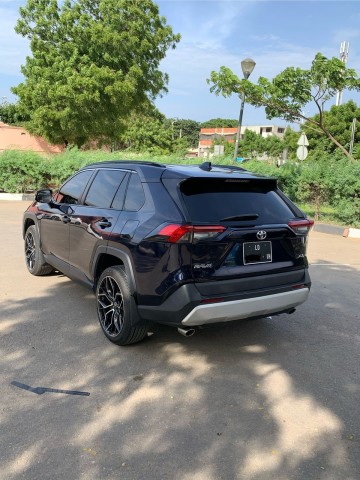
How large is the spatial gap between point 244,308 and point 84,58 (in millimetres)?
25111

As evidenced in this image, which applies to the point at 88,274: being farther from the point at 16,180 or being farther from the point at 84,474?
the point at 16,180

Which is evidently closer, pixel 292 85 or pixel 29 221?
pixel 29 221

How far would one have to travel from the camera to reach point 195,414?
3010 millimetres

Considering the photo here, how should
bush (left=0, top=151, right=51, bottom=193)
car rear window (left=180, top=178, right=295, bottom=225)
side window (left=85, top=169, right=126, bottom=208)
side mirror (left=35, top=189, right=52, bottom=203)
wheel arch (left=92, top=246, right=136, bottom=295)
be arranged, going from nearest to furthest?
car rear window (left=180, top=178, right=295, bottom=225) < wheel arch (left=92, top=246, right=136, bottom=295) < side window (left=85, top=169, right=126, bottom=208) < side mirror (left=35, top=189, right=52, bottom=203) < bush (left=0, top=151, right=51, bottom=193)

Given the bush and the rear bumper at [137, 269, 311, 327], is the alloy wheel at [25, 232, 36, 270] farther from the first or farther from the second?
the bush

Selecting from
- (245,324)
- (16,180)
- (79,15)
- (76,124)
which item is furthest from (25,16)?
(245,324)

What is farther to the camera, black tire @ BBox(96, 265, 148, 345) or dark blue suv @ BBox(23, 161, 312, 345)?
black tire @ BBox(96, 265, 148, 345)

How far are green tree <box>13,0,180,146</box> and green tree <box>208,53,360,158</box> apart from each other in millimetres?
11830

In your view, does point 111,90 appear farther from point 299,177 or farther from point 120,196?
point 120,196

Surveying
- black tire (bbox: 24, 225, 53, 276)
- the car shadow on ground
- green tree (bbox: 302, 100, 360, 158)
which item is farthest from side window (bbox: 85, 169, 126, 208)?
green tree (bbox: 302, 100, 360, 158)

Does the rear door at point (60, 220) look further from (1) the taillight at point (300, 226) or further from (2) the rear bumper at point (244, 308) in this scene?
(1) the taillight at point (300, 226)

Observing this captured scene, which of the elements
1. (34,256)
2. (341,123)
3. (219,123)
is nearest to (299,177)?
(34,256)

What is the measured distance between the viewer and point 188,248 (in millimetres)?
3279

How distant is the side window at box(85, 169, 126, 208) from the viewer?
4316mm
